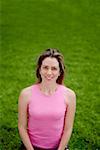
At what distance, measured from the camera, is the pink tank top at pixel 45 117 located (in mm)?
3885

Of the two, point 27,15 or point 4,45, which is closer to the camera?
point 4,45

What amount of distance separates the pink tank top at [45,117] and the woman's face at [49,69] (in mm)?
127

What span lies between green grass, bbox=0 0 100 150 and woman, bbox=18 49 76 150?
1.31 meters

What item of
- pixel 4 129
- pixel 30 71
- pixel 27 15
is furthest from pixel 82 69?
pixel 27 15

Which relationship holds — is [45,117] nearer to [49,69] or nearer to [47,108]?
[47,108]

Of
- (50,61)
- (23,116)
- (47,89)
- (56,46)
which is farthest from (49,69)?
(56,46)

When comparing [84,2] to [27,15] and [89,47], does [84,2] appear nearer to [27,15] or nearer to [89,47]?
[27,15]

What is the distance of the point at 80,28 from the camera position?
9945 mm

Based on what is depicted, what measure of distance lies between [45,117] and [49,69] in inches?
16.6

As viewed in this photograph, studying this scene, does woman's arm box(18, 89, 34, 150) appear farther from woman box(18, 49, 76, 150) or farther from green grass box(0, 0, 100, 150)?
green grass box(0, 0, 100, 150)

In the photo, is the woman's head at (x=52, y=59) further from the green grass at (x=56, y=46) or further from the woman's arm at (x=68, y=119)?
the green grass at (x=56, y=46)

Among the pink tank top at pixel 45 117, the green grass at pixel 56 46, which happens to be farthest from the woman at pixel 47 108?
the green grass at pixel 56 46

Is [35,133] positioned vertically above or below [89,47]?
below

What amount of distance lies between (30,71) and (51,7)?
3.96m
